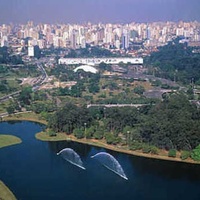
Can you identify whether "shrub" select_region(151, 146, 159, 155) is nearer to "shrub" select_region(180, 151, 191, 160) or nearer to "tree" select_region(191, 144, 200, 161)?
"shrub" select_region(180, 151, 191, 160)

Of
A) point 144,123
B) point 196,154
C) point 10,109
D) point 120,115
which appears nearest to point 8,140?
point 10,109

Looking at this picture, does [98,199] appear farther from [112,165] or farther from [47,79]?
[47,79]

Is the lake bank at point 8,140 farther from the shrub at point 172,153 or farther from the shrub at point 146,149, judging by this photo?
the shrub at point 172,153

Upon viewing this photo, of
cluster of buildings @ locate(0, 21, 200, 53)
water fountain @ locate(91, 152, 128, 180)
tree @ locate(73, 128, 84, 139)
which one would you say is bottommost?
water fountain @ locate(91, 152, 128, 180)

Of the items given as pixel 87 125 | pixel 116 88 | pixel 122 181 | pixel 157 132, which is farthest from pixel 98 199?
pixel 116 88

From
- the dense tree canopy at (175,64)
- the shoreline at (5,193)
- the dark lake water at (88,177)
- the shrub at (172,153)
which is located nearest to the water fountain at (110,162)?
the dark lake water at (88,177)

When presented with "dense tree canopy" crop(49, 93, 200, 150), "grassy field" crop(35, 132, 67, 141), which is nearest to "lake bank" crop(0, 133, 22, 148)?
"grassy field" crop(35, 132, 67, 141)
